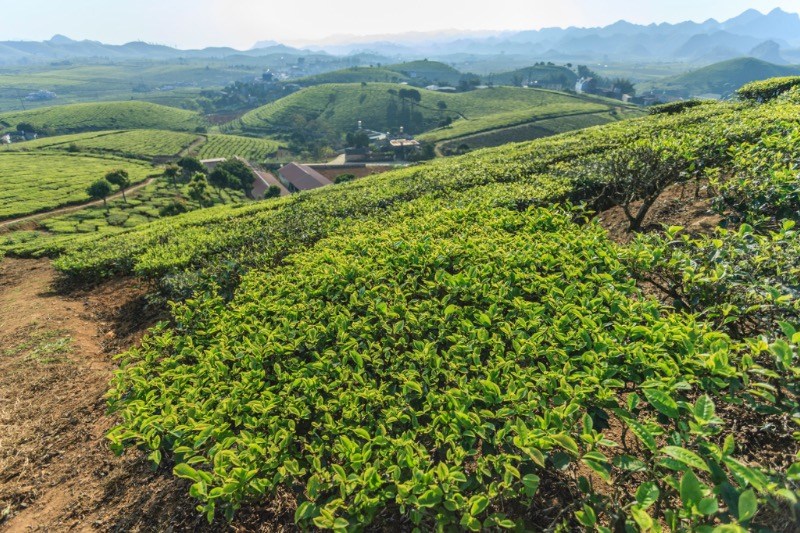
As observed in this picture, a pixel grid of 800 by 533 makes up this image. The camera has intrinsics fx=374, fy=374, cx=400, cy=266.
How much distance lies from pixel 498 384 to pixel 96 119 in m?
171

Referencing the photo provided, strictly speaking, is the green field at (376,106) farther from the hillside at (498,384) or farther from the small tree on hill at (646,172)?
the hillside at (498,384)

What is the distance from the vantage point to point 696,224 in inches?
305

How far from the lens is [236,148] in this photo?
114875 millimetres

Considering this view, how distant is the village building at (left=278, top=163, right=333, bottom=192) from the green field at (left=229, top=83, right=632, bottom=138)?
228 ft

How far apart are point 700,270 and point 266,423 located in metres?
5.34

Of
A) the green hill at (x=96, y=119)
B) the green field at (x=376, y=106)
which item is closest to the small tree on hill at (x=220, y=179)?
the green field at (x=376, y=106)

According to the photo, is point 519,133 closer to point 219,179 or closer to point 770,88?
point 219,179

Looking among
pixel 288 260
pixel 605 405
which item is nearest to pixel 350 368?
pixel 605 405

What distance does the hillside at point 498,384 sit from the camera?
288 cm

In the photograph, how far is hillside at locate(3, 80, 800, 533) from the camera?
288 centimetres

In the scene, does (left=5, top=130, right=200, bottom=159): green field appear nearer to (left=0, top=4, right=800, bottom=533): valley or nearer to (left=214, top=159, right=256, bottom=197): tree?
(left=214, top=159, right=256, bottom=197): tree

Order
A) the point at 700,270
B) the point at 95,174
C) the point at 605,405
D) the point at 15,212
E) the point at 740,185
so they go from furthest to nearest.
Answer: the point at 95,174
the point at 15,212
the point at 740,185
the point at 700,270
the point at 605,405

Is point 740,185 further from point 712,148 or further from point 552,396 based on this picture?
point 552,396

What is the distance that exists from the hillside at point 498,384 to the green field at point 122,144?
356 feet
